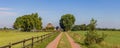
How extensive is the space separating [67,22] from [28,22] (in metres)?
37.8

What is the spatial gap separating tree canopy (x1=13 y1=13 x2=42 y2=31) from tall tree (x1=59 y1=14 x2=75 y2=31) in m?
22.9

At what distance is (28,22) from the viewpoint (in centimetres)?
16075

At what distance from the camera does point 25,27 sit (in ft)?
533

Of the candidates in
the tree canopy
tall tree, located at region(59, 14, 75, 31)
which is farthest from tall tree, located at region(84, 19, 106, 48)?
tall tree, located at region(59, 14, 75, 31)

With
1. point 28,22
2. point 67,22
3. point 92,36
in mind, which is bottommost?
point 92,36

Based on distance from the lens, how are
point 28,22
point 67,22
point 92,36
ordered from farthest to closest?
1. point 67,22
2. point 28,22
3. point 92,36

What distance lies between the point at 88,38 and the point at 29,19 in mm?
132238

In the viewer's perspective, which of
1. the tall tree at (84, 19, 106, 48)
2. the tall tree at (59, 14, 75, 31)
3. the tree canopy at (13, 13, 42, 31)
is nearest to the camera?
the tall tree at (84, 19, 106, 48)

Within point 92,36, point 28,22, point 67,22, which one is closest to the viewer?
point 92,36

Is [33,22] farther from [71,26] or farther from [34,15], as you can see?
[71,26]

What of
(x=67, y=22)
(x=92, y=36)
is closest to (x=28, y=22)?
→ (x=67, y=22)

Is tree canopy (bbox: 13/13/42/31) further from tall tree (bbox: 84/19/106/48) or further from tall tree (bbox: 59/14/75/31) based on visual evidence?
tall tree (bbox: 84/19/106/48)

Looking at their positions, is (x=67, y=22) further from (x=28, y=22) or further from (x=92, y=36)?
(x=92, y=36)

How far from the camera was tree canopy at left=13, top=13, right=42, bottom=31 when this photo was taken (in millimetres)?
161750
